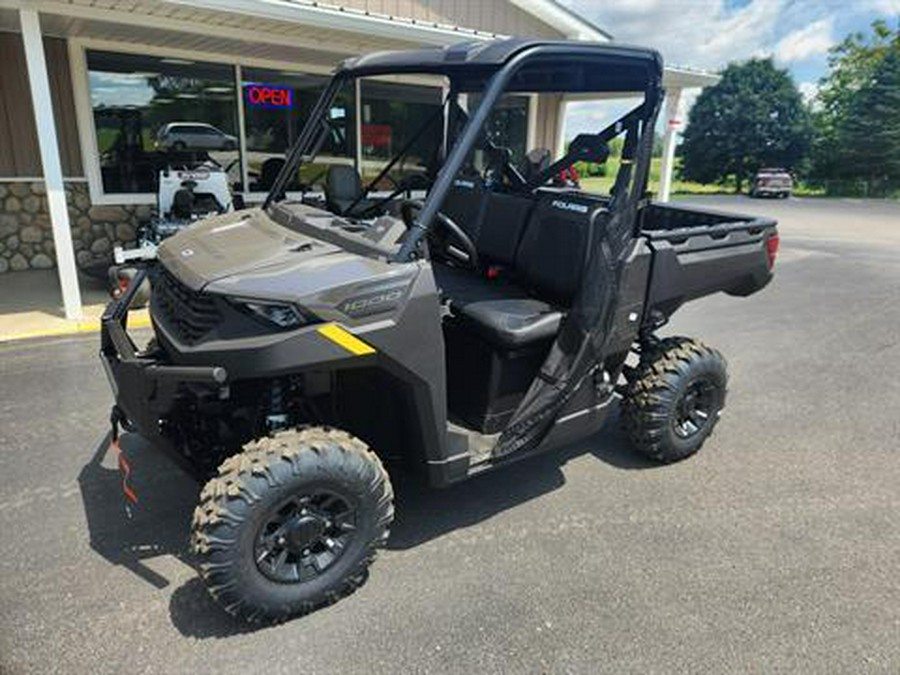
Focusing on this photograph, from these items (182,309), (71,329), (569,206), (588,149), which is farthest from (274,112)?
(182,309)

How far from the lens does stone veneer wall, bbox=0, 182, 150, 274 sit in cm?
793

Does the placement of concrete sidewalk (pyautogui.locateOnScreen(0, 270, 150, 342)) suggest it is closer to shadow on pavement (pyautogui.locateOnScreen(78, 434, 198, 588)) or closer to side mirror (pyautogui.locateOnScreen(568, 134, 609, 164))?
shadow on pavement (pyautogui.locateOnScreen(78, 434, 198, 588))

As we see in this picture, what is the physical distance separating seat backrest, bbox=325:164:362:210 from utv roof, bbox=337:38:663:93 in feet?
1.53

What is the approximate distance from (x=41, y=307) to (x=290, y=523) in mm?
5277

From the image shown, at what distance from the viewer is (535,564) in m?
2.82

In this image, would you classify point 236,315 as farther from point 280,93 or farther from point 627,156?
point 280,93

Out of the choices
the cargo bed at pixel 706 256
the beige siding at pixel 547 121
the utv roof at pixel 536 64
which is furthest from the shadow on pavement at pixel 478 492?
the beige siding at pixel 547 121

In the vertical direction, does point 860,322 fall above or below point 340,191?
below

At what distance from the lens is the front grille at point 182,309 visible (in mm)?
2344

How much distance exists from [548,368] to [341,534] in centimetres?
114

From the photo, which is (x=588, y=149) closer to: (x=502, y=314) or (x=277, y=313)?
(x=502, y=314)

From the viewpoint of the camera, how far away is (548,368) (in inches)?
117

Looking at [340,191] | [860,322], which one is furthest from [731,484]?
[860,322]

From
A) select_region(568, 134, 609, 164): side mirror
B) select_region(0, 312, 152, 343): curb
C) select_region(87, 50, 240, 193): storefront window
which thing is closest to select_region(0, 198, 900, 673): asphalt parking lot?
select_region(0, 312, 152, 343): curb
